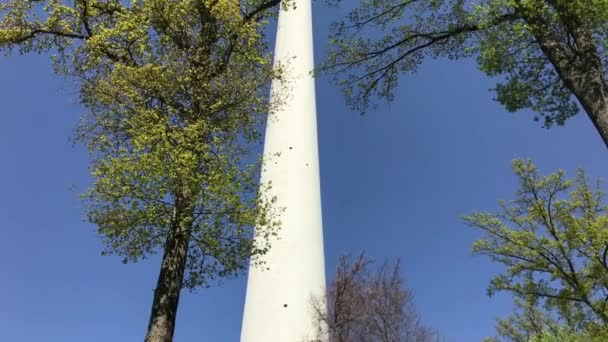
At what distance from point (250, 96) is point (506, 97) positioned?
4.90m

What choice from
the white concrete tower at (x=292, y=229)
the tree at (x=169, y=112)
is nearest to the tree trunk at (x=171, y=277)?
the tree at (x=169, y=112)

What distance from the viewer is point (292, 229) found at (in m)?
16.6

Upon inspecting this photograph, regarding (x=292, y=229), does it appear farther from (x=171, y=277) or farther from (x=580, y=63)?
(x=580, y=63)

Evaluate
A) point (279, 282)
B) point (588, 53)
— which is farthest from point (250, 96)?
point (279, 282)

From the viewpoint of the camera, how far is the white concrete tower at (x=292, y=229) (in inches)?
563

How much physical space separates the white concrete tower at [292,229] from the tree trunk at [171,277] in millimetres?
4958

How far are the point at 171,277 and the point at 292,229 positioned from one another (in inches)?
389

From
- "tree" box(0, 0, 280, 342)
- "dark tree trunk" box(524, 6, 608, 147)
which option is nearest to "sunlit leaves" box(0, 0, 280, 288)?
"tree" box(0, 0, 280, 342)

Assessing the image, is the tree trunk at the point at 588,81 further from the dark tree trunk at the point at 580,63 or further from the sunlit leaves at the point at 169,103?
the sunlit leaves at the point at 169,103

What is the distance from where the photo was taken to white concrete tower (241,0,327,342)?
14.3 meters

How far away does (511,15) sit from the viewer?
329 inches

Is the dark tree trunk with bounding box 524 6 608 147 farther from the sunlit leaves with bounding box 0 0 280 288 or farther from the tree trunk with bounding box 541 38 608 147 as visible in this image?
the sunlit leaves with bounding box 0 0 280 288

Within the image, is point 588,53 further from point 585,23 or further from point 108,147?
point 108,147

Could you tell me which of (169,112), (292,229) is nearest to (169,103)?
(169,112)
